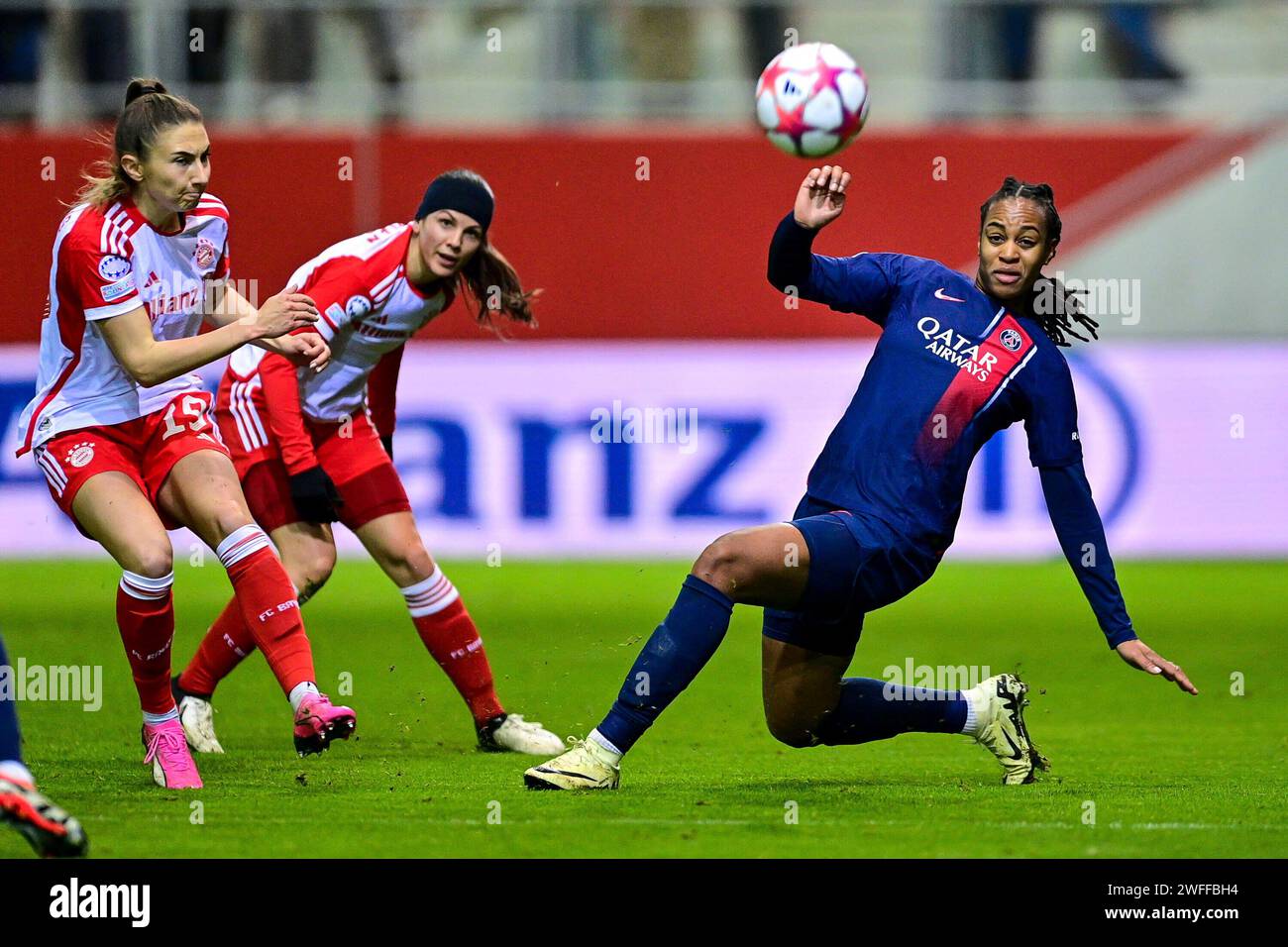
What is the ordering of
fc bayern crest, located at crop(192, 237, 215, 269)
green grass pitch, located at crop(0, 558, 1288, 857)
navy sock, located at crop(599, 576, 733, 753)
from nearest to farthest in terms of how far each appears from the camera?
green grass pitch, located at crop(0, 558, 1288, 857), navy sock, located at crop(599, 576, 733, 753), fc bayern crest, located at crop(192, 237, 215, 269)

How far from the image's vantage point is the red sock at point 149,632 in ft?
19.0

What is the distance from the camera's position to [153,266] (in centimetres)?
589

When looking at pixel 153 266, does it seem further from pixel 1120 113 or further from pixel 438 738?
pixel 1120 113

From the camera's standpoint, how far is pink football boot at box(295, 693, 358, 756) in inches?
215

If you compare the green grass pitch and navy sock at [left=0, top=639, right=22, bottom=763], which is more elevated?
navy sock at [left=0, top=639, right=22, bottom=763]

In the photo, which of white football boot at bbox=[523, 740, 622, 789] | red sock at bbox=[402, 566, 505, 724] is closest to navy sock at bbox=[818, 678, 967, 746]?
white football boot at bbox=[523, 740, 622, 789]

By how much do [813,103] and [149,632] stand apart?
8.71ft

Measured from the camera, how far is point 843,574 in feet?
17.7

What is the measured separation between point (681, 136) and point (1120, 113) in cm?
342

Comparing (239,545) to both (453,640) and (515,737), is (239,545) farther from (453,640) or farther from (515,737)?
(515,737)

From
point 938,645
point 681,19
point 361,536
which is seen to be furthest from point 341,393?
point 681,19

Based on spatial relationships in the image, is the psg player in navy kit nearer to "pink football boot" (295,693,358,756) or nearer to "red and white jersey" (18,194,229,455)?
"pink football boot" (295,693,358,756)

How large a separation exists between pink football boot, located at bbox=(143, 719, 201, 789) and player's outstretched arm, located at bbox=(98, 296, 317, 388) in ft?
3.66

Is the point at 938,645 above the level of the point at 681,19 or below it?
below
